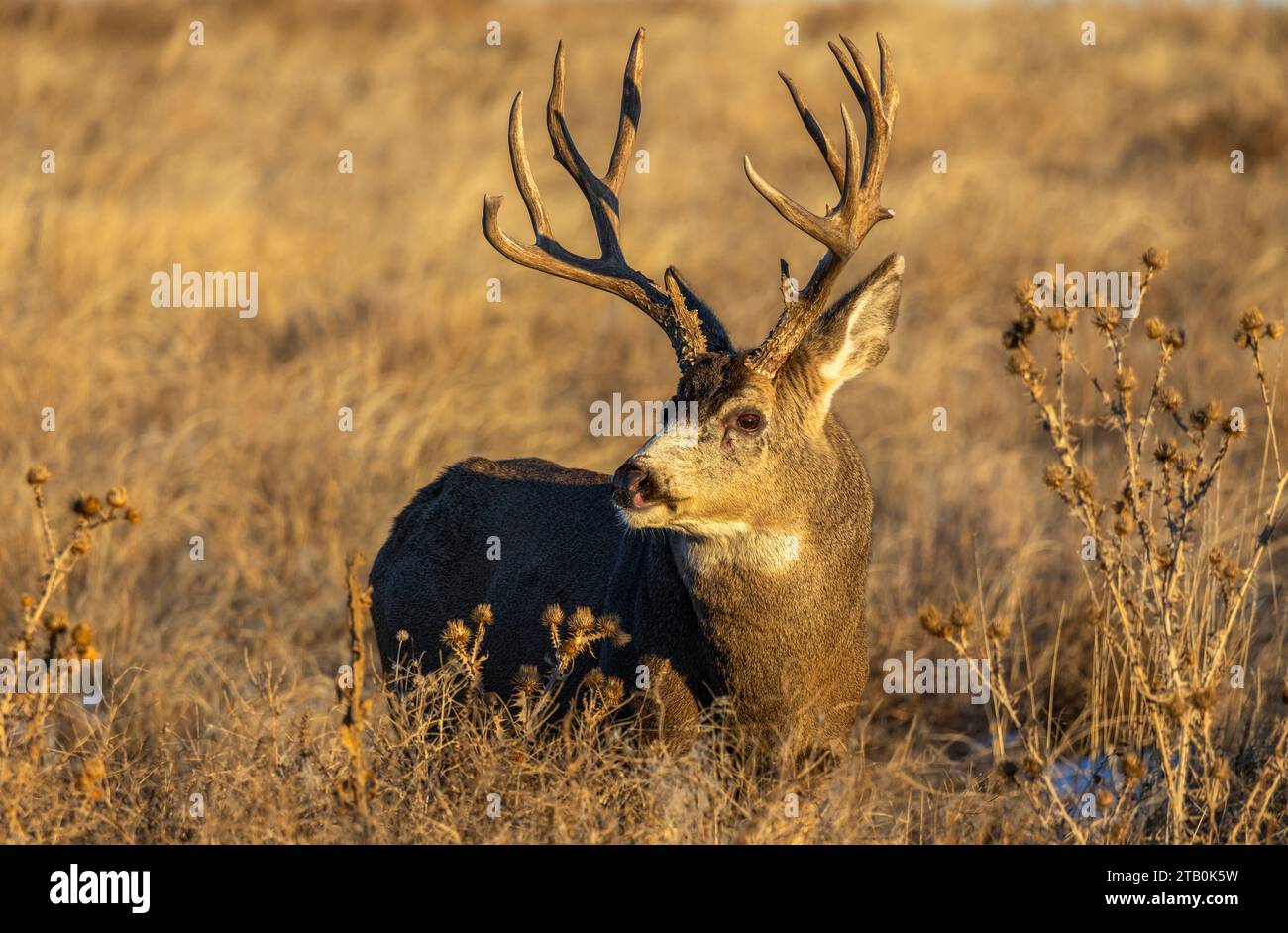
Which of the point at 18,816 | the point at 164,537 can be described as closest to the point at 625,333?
the point at 164,537

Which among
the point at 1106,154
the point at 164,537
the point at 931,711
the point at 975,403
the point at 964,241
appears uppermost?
the point at 1106,154

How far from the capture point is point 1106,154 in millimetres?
15125

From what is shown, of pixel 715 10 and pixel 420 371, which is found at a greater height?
pixel 715 10

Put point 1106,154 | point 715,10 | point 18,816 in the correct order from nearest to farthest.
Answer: point 18,816
point 1106,154
point 715,10

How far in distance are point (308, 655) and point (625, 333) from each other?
4.33 meters

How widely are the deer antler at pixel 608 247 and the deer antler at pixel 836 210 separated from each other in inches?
9.8

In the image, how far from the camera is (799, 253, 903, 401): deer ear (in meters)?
4.92

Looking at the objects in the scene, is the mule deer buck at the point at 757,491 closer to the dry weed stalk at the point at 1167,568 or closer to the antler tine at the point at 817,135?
the antler tine at the point at 817,135


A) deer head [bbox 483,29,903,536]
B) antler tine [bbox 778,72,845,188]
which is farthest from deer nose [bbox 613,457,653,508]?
antler tine [bbox 778,72,845,188]

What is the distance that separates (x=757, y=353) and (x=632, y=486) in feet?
2.01

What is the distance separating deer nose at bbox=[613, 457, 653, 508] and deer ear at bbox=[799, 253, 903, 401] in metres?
0.76

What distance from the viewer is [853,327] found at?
4973mm

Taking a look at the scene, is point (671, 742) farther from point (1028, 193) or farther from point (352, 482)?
point (1028, 193)

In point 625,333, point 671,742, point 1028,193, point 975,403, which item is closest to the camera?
point 671,742
